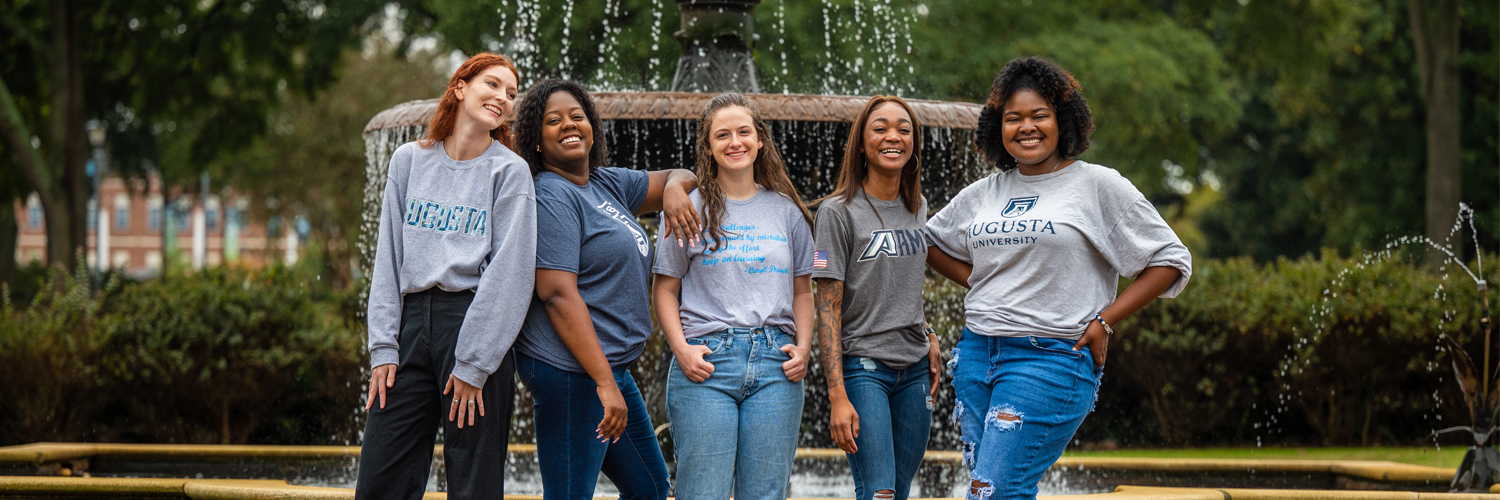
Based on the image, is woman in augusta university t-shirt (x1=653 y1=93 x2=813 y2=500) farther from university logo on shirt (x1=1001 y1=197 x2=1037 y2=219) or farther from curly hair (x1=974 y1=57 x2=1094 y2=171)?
curly hair (x1=974 y1=57 x2=1094 y2=171)

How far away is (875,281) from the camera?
11.4 feet

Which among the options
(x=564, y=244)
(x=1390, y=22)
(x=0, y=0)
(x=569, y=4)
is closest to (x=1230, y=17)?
(x=1390, y=22)

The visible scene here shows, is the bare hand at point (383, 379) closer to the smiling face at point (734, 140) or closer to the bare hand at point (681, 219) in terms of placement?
the bare hand at point (681, 219)

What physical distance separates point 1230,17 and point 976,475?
18605 millimetres

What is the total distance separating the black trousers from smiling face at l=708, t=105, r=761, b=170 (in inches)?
29.7

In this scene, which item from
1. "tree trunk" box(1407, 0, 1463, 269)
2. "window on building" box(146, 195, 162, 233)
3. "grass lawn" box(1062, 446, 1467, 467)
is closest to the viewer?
"grass lawn" box(1062, 446, 1467, 467)

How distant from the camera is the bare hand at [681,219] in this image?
3.25 m

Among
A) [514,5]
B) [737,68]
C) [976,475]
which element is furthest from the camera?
[514,5]

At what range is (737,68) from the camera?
664 centimetres

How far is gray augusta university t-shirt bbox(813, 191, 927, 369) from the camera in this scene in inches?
136

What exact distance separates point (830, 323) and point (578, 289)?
2.24 feet

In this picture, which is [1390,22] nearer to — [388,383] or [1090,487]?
[1090,487]

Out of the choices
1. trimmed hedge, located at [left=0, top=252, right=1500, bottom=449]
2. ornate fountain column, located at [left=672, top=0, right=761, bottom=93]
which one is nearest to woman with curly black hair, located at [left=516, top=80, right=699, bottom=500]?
ornate fountain column, located at [left=672, top=0, right=761, bottom=93]

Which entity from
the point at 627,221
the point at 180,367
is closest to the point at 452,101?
the point at 627,221
